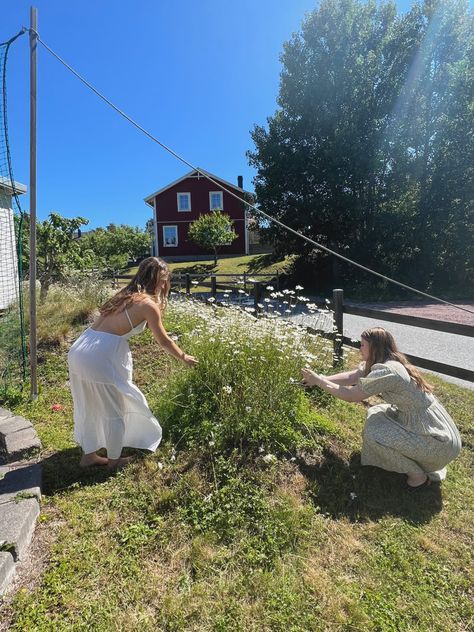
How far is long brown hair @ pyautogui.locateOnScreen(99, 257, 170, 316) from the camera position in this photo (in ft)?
8.95

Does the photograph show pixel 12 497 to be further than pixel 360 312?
No

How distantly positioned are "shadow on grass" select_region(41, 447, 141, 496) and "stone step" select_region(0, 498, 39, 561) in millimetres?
306

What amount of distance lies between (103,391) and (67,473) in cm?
72

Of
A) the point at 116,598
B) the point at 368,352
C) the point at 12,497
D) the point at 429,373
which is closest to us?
the point at 116,598

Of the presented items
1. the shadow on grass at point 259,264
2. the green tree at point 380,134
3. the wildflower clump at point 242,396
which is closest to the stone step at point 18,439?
the wildflower clump at point 242,396

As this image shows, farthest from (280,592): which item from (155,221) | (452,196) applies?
(155,221)

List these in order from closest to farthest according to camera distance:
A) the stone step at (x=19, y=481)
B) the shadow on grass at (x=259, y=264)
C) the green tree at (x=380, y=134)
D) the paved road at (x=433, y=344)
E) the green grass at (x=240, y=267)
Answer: the stone step at (x=19, y=481) < the paved road at (x=433, y=344) < the green tree at (x=380, y=134) < the green grass at (x=240, y=267) < the shadow on grass at (x=259, y=264)

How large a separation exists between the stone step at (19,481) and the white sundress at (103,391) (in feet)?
1.21

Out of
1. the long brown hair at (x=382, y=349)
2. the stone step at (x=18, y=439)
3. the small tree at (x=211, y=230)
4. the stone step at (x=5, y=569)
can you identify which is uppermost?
the small tree at (x=211, y=230)

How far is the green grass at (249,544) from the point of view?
1.86 m

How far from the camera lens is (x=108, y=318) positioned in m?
2.75

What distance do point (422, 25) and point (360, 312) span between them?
57.4 feet

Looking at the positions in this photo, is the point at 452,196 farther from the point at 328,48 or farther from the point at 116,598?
the point at 116,598

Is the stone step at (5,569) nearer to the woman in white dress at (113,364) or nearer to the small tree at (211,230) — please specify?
the woman in white dress at (113,364)
